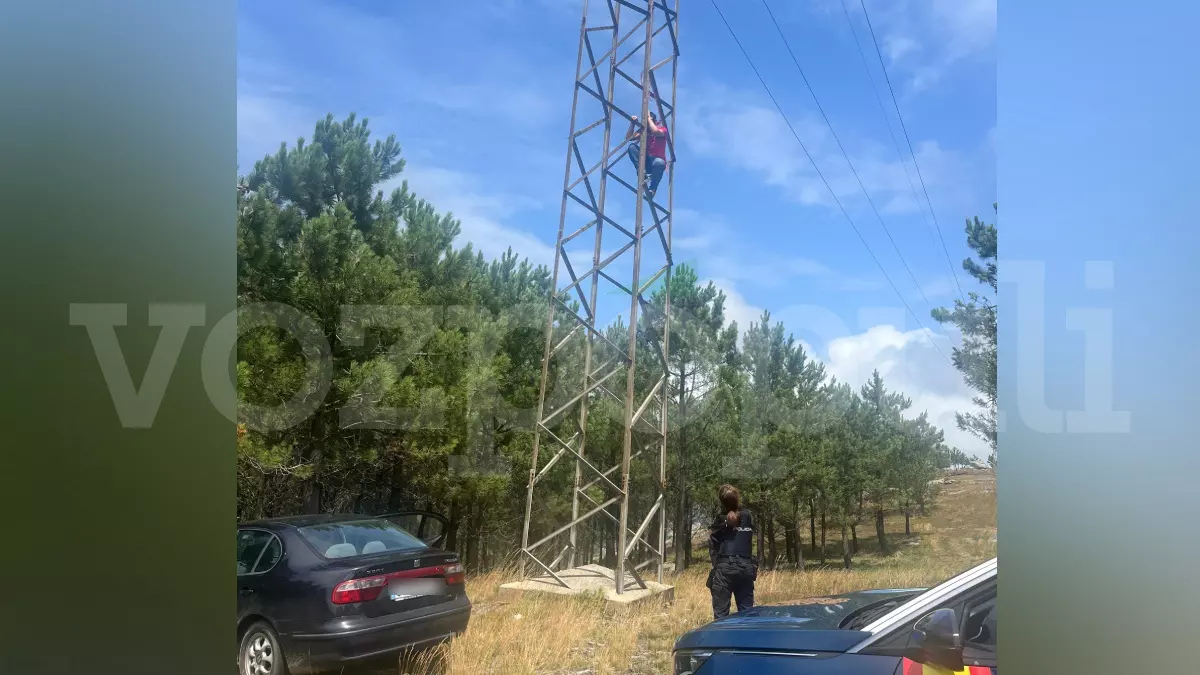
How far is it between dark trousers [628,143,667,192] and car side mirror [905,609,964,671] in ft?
12.9

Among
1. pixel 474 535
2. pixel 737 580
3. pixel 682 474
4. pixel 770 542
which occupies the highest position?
pixel 682 474

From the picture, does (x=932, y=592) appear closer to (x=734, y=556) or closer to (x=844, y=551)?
(x=734, y=556)

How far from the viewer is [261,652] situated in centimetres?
395

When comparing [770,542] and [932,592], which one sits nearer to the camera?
[932,592]

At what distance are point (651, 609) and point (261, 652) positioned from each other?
9.50 ft

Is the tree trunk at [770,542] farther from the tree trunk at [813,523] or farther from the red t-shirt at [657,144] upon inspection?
the red t-shirt at [657,144]

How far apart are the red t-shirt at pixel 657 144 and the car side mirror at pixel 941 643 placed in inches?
157

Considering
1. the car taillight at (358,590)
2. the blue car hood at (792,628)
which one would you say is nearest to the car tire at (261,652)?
the car taillight at (358,590)

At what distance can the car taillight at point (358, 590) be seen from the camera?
3.84 meters

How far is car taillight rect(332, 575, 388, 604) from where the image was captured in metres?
3.84

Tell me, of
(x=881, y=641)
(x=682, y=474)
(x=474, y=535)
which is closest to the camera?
(x=881, y=641)

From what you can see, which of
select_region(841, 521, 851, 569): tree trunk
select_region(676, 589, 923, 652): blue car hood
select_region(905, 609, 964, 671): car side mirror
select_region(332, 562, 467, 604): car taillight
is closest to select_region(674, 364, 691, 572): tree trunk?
select_region(841, 521, 851, 569): tree trunk

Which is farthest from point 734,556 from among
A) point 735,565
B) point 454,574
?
point 454,574
